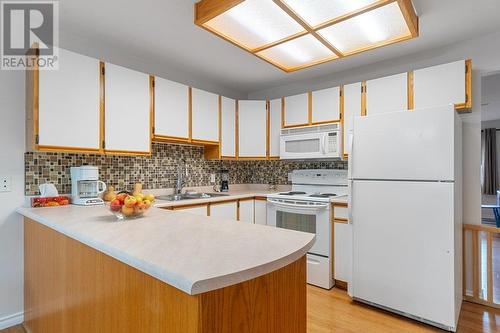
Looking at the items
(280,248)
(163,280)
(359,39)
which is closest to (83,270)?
(163,280)

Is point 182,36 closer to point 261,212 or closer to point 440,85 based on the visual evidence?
point 261,212

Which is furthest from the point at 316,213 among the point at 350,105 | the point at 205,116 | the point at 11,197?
the point at 11,197

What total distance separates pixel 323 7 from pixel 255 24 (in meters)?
0.44

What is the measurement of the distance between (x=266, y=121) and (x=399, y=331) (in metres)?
2.56

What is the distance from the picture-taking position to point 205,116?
313 centimetres

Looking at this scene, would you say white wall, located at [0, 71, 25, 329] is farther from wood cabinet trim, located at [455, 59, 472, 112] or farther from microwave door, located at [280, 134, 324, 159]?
wood cabinet trim, located at [455, 59, 472, 112]

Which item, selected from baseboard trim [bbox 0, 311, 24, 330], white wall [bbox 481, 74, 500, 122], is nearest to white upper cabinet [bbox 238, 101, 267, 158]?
baseboard trim [bbox 0, 311, 24, 330]

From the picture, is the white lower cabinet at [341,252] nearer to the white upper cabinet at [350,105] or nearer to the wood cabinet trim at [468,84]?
the white upper cabinet at [350,105]

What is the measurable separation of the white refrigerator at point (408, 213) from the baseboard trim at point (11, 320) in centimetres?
271

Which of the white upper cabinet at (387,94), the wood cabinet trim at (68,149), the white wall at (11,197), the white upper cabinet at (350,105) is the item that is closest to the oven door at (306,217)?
the white upper cabinet at (350,105)

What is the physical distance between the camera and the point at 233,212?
300 cm

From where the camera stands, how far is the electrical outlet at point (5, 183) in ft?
6.50

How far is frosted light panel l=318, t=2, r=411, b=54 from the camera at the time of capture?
64.7 inches

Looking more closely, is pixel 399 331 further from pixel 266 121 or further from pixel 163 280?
pixel 266 121
